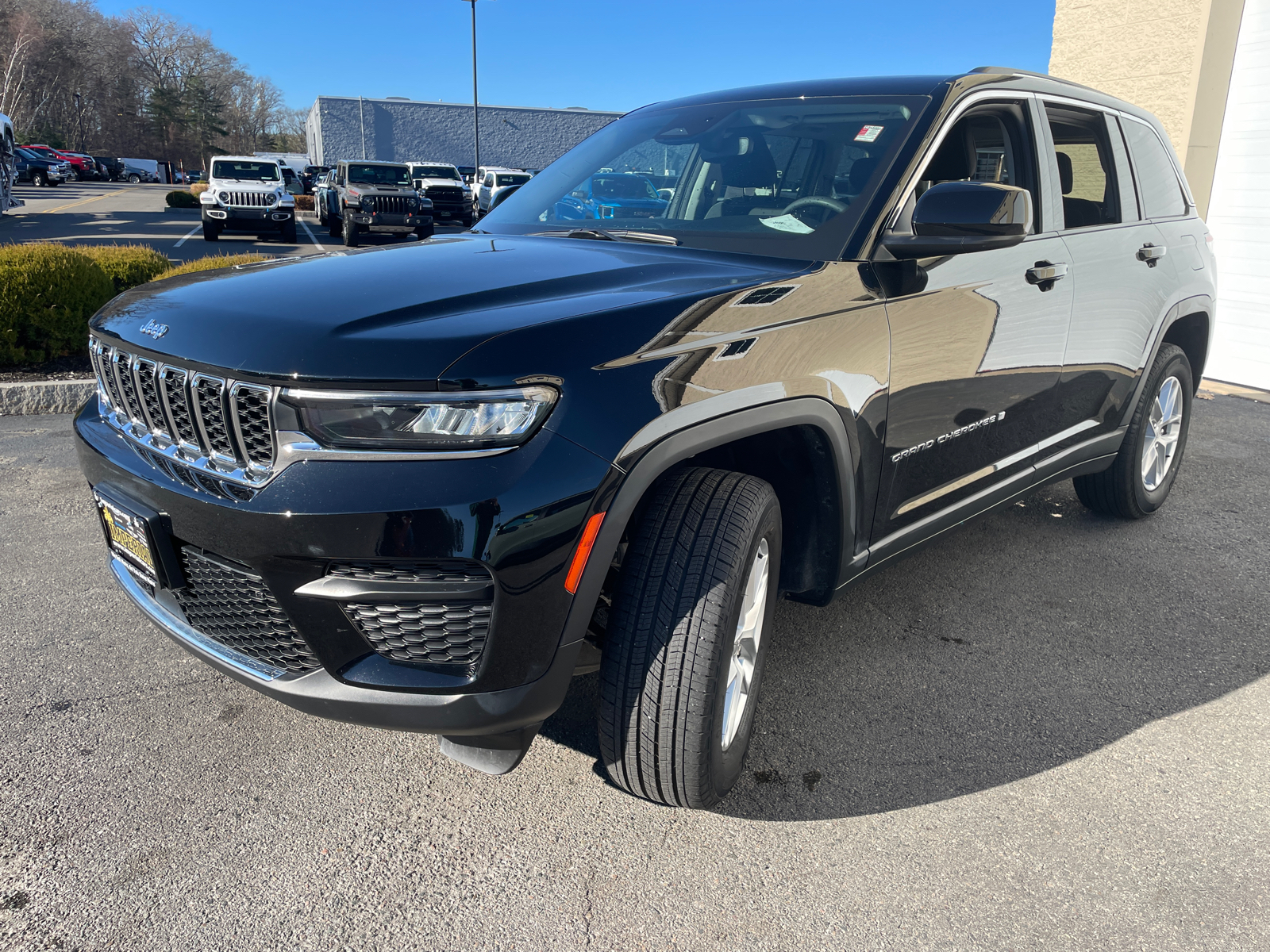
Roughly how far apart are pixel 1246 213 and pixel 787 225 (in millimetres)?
8349

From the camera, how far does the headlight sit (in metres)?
1.66

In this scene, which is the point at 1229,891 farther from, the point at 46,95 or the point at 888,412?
the point at 46,95

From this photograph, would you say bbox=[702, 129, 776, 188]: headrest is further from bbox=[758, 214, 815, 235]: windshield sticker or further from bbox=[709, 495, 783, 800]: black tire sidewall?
bbox=[709, 495, 783, 800]: black tire sidewall

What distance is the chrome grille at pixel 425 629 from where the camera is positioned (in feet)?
5.61

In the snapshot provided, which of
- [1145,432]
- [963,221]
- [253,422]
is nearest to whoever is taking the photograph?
[253,422]

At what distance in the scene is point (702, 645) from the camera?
194 centimetres

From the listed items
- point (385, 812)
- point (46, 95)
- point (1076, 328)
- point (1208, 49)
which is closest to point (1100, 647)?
point (1076, 328)

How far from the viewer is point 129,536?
2.12 m

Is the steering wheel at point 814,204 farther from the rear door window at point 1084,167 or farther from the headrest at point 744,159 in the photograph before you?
the rear door window at point 1084,167

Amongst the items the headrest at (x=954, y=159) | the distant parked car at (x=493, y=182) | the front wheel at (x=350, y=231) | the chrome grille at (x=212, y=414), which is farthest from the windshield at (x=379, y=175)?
the chrome grille at (x=212, y=414)

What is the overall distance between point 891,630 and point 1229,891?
1324mm

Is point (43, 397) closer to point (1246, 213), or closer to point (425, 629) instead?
point (425, 629)

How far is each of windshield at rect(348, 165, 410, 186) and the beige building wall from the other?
15.9m

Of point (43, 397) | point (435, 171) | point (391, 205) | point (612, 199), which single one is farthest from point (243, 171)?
point (612, 199)
